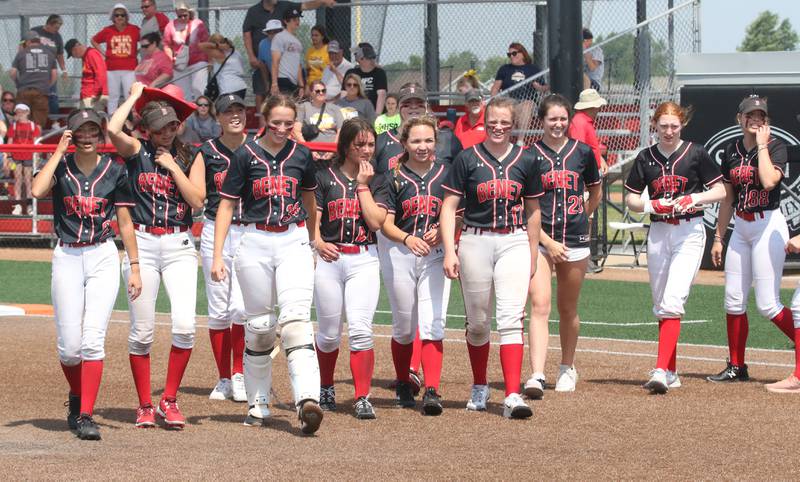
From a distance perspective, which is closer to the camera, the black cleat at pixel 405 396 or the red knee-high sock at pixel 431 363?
the red knee-high sock at pixel 431 363

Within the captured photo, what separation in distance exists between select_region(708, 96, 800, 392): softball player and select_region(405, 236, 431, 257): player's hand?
2.66 metres

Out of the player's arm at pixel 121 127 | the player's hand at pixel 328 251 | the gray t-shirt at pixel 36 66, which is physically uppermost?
the gray t-shirt at pixel 36 66

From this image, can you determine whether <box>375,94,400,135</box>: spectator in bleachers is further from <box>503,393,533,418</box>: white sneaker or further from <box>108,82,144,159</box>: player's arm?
<box>503,393,533,418</box>: white sneaker

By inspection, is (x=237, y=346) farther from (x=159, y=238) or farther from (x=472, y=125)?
(x=472, y=125)

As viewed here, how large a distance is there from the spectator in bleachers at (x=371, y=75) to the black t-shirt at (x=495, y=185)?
10597 millimetres

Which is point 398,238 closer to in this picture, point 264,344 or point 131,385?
point 264,344

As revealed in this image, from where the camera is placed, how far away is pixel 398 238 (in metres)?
8.39

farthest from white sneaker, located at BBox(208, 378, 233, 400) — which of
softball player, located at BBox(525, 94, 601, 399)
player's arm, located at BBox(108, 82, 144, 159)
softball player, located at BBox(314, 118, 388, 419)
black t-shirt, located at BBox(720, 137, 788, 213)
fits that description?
black t-shirt, located at BBox(720, 137, 788, 213)

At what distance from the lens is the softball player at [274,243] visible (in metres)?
7.71

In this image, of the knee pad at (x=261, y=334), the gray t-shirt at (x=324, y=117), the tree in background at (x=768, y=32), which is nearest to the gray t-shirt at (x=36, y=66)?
the gray t-shirt at (x=324, y=117)

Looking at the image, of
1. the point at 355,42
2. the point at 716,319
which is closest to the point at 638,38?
the point at 355,42

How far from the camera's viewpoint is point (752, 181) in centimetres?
962

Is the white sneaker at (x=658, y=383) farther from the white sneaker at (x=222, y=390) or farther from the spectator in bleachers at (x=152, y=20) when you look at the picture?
the spectator in bleachers at (x=152, y=20)

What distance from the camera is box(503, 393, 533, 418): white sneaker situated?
8062 mm
